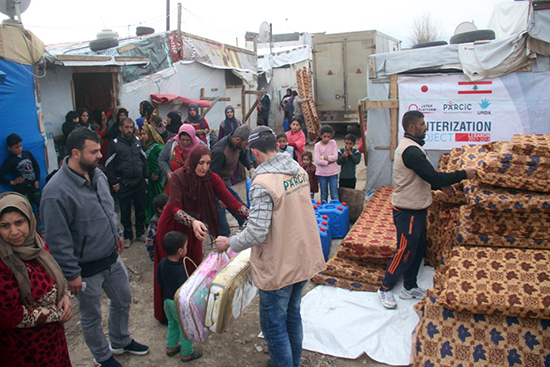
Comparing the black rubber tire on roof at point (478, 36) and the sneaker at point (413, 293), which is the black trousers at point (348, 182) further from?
the black rubber tire on roof at point (478, 36)

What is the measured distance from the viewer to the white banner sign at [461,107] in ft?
23.7

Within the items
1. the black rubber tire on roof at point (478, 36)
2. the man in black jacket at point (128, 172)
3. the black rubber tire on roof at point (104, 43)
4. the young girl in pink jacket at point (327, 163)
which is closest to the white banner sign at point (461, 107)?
the black rubber tire on roof at point (478, 36)

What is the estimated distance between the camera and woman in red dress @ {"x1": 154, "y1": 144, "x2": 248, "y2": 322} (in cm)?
407

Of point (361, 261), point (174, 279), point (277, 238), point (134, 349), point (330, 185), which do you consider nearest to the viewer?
point (277, 238)

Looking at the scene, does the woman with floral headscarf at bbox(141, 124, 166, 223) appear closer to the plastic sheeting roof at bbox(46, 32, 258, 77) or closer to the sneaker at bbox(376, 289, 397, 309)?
the plastic sheeting roof at bbox(46, 32, 258, 77)

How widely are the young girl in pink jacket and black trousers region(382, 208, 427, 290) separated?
106 inches

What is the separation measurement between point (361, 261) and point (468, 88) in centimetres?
403

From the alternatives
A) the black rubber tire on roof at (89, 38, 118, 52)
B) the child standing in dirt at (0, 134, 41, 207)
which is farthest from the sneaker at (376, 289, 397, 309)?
the black rubber tire on roof at (89, 38, 118, 52)

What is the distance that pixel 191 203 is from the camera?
4293 millimetres

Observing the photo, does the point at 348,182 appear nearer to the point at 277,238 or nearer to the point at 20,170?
the point at 277,238

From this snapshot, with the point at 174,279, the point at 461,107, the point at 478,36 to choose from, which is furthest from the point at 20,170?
the point at 478,36

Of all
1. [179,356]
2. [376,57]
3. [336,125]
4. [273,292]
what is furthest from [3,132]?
[336,125]

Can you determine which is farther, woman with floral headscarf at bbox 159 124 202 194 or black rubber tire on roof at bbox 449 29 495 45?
black rubber tire on roof at bbox 449 29 495 45

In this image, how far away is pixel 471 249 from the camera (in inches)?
156
